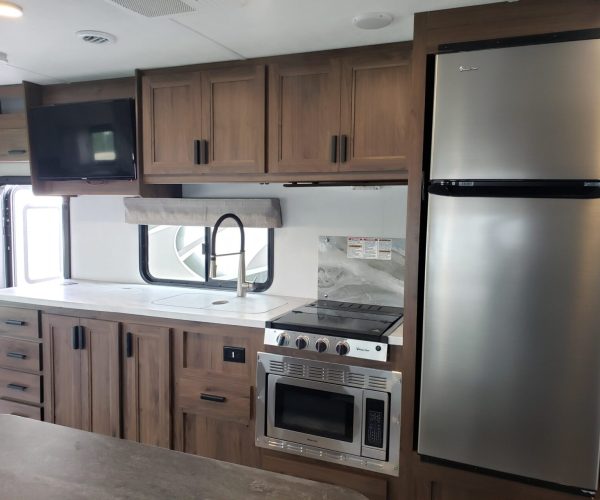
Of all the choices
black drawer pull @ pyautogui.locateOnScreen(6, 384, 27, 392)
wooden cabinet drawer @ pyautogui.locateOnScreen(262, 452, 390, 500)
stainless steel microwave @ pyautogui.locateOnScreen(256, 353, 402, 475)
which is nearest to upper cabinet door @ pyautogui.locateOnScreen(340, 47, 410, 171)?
stainless steel microwave @ pyautogui.locateOnScreen(256, 353, 402, 475)

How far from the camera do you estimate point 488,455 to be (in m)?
1.93

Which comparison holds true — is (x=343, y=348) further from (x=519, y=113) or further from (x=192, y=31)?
(x=192, y=31)

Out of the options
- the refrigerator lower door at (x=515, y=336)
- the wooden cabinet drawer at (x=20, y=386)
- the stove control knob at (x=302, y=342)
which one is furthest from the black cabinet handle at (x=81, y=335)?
the refrigerator lower door at (x=515, y=336)

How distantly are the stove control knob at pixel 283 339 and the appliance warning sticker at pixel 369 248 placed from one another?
2.40 feet

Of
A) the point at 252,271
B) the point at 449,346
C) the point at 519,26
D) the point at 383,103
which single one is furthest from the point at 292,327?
the point at 519,26

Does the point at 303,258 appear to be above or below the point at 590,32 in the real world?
below

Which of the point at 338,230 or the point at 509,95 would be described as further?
the point at 338,230

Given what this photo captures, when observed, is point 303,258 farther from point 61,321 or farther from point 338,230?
point 61,321

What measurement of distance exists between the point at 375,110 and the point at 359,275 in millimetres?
945

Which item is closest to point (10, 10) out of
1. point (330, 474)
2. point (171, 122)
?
point (171, 122)

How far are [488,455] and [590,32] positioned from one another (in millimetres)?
1615

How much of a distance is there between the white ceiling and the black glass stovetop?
4.39 ft

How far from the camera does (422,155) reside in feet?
6.59

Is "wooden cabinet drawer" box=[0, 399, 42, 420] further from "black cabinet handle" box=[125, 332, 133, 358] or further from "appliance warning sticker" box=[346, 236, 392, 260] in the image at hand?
"appliance warning sticker" box=[346, 236, 392, 260]
